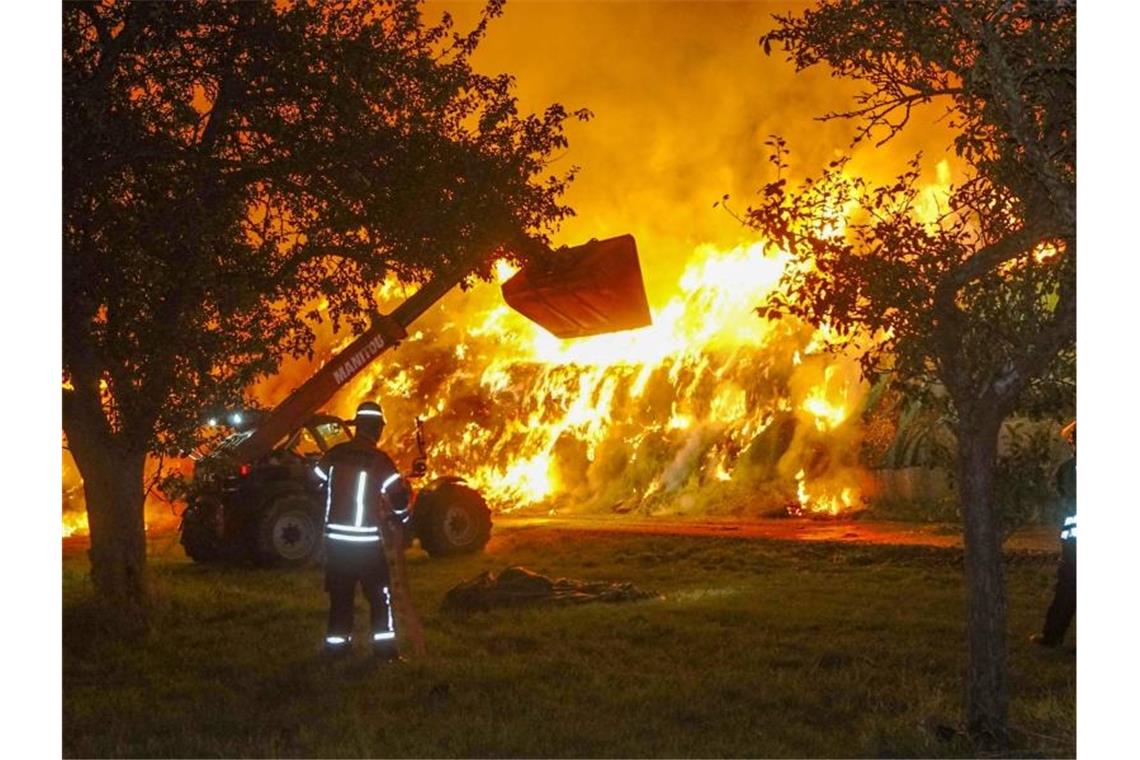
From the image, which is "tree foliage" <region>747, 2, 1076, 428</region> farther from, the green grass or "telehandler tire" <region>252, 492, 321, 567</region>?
"telehandler tire" <region>252, 492, 321, 567</region>

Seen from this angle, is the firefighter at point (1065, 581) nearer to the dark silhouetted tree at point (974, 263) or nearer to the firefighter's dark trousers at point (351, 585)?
the dark silhouetted tree at point (974, 263)

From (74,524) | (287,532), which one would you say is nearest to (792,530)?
(287,532)

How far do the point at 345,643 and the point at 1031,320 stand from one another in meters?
6.33

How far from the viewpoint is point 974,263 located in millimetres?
→ 6773

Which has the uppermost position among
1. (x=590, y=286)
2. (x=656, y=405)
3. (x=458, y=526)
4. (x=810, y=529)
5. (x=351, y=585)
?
(x=590, y=286)

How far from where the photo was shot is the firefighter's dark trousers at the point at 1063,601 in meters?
9.70

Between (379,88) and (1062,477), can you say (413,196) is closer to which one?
(379,88)

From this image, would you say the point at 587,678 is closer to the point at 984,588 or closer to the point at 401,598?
the point at 401,598

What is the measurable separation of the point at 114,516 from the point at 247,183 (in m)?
3.83

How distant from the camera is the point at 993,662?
6.77 metres

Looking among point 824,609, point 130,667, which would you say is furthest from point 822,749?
point 130,667

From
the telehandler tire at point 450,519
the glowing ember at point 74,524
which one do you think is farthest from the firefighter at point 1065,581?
the glowing ember at point 74,524

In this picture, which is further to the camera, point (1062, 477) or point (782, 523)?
point (782, 523)

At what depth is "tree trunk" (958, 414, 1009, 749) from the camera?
6758mm
